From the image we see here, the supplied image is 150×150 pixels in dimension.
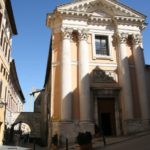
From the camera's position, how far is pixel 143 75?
22.3 meters

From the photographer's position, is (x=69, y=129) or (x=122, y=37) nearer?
(x=69, y=129)

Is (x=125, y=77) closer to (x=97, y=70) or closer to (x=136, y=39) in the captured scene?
(x=97, y=70)

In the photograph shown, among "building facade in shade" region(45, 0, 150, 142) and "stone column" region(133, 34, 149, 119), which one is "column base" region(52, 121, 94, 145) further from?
"stone column" region(133, 34, 149, 119)

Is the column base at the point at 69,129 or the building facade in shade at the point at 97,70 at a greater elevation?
the building facade in shade at the point at 97,70

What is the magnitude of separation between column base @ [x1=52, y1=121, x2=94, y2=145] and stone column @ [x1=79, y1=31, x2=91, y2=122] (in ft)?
1.58

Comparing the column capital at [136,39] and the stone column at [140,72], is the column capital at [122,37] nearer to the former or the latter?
the column capital at [136,39]

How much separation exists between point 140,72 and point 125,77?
1504 millimetres

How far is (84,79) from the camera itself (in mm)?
20953

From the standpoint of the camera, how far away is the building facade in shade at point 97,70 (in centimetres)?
2044

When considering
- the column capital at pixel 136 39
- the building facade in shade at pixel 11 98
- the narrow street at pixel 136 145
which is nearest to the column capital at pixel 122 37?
the column capital at pixel 136 39

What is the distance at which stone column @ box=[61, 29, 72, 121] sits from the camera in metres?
20.0

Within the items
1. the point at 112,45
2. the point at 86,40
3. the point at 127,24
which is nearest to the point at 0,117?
the point at 86,40

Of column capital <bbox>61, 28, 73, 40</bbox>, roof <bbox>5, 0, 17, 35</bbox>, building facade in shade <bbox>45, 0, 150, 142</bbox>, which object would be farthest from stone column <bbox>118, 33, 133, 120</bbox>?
roof <bbox>5, 0, 17, 35</bbox>

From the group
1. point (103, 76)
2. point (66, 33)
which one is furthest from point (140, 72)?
point (66, 33)
